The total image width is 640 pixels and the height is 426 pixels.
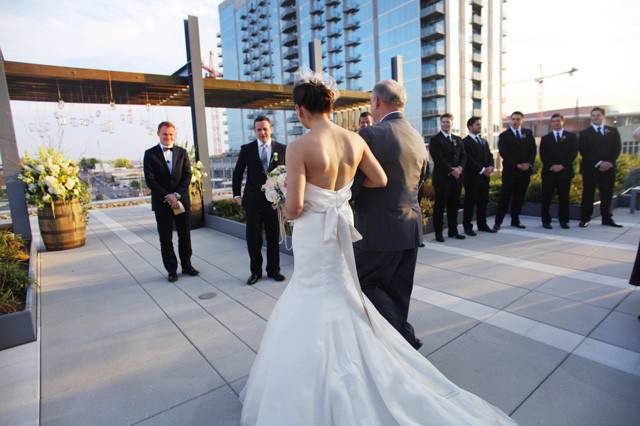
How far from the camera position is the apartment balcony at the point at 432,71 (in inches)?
1759

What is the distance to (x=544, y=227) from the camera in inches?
270

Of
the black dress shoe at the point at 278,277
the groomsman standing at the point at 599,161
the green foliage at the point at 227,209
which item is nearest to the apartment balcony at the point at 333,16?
the green foliage at the point at 227,209

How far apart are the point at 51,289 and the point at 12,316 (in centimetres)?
177

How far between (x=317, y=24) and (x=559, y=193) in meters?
61.5

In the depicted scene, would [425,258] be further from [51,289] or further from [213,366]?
[51,289]

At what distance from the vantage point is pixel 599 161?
21.9 ft

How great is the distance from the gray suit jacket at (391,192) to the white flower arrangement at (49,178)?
638 cm

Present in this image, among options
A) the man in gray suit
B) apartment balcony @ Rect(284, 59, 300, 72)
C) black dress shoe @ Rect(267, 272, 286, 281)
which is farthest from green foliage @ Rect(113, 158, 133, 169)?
the man in gray suit

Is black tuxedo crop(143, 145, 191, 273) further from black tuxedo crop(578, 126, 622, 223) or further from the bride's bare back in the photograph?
black tuxedo crop(578, 126, 622, 223)

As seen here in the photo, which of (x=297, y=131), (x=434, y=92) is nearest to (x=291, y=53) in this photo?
(x=297, y=131)

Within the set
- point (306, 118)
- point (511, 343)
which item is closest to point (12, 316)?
point (306, 118)

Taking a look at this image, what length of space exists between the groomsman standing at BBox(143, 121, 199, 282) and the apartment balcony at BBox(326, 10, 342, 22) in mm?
58731

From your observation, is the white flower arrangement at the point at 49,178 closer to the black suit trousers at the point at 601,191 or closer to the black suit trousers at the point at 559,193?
the black suit trousers at the point at 559,193

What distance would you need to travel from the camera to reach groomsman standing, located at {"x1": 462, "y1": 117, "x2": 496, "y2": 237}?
21.5 ft
